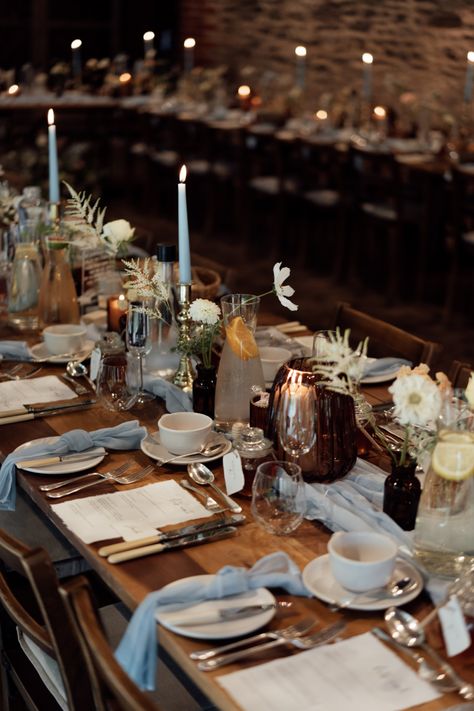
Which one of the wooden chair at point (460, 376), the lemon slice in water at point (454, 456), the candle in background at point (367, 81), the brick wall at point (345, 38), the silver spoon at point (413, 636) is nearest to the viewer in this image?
the silver spoon at point (413, 636)

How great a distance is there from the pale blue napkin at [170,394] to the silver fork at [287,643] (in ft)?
3.04

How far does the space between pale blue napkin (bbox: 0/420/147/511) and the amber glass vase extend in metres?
0.36

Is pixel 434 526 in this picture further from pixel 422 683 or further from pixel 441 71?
pixel 441 71

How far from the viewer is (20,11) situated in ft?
33.2

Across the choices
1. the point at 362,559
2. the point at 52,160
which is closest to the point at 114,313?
the point at 52,160

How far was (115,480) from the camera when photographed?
2029 millimetres

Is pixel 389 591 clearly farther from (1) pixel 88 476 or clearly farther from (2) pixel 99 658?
(1) pixel 88 476

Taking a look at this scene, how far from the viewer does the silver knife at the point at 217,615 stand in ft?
5.01

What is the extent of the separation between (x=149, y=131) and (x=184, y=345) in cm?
616

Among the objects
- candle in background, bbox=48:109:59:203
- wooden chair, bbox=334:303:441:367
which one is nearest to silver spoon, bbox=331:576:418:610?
wooden chair, bbox=334:303:441:367

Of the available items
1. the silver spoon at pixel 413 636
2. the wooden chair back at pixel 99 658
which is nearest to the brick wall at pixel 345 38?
the silver spoon at pixel 413 636

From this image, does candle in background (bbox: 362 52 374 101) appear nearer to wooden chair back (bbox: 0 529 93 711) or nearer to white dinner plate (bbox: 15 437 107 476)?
white dinner plate (bbox: 15 437 107 476)

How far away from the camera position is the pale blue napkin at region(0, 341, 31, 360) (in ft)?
9.14

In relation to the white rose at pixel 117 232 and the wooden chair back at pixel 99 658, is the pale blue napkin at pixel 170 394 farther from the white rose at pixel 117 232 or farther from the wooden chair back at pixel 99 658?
the wooden chair back at pixel 99 658
